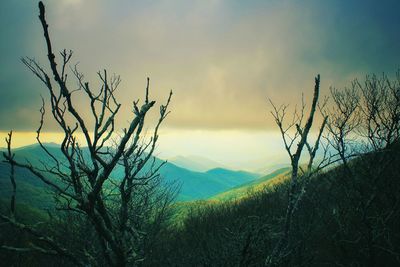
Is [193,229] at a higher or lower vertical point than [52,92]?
lower

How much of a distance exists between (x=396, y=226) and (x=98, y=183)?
27444 mm

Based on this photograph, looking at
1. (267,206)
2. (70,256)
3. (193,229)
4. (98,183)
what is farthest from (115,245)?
(267,206)

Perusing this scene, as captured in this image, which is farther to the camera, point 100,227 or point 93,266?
point 93,266

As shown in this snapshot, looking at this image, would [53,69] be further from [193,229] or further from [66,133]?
[193,229]

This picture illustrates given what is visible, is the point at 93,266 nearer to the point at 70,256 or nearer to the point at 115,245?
the point at 70,256

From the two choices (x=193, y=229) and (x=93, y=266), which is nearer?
(x=93, y=266)

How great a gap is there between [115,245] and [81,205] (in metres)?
0.69

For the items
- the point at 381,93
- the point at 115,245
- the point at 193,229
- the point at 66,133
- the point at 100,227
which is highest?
the point at 381,93

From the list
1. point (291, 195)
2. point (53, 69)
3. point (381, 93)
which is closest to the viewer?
point (53, 69)

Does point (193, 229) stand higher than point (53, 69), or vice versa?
point (53, 69)

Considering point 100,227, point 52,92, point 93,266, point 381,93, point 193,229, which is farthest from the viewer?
point 193,229

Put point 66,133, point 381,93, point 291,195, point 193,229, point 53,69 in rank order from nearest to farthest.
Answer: point 53,69 < point 66,133 < point 291,195 < point 381,93 < point 193,229

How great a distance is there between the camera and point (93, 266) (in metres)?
4.12

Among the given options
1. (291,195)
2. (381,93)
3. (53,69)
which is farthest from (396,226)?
(53,69)
